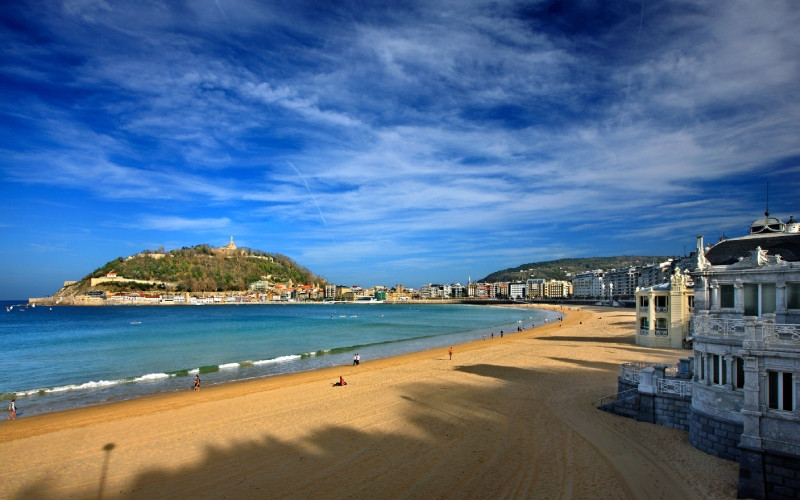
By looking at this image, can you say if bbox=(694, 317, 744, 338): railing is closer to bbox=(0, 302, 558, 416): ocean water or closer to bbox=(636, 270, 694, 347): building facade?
bbox=(636, 270, 694, 347): building facade

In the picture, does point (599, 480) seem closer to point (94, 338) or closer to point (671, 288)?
point (671, 288)

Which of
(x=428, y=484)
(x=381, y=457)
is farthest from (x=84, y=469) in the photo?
(x=428, y=484)

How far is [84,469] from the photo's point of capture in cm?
1282

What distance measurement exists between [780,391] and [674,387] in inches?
185

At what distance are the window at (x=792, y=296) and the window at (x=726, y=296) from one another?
1.31m

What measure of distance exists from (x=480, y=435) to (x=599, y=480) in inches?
166

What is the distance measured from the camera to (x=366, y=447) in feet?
45.6

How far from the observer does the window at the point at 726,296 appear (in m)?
Result: 13.0

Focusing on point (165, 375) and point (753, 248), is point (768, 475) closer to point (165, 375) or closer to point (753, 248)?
point (753, 248)

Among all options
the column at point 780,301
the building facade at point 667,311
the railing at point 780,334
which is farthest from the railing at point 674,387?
the building facade at point 667,311

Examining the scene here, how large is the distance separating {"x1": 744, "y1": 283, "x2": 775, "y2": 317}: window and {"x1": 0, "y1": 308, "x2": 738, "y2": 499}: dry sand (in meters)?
4.08

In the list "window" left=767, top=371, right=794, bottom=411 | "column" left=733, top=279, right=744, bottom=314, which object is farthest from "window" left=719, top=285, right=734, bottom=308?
"window" left=767, top=371, right=794, bottom=411

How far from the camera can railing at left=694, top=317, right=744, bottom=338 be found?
10984 mm

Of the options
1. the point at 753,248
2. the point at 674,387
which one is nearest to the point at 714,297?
the point at 753,248
